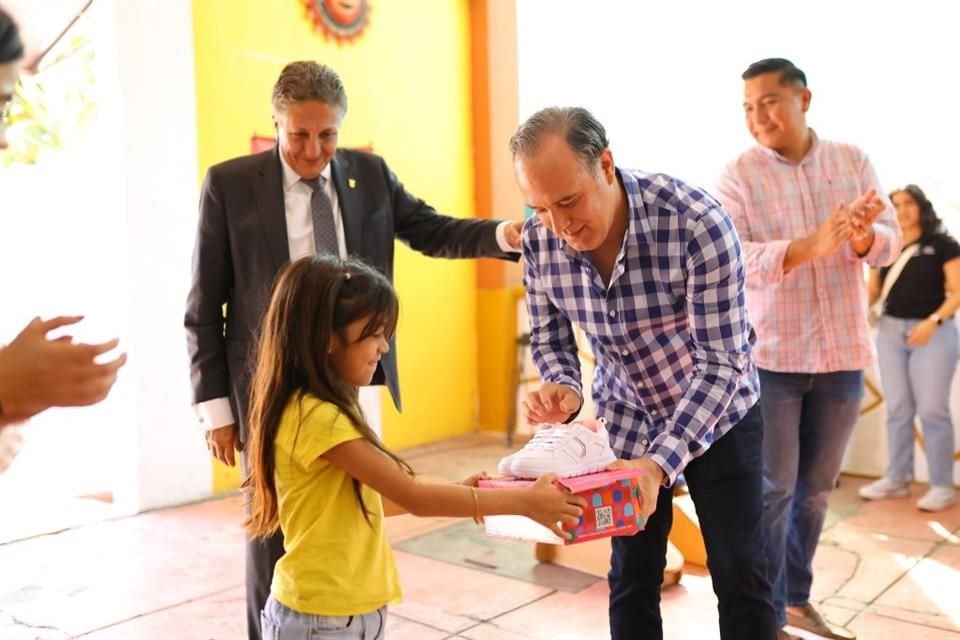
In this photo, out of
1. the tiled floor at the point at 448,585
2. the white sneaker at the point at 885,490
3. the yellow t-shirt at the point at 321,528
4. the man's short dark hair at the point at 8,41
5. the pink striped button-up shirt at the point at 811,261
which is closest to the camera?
the man's short dark hair at the point at 8,41

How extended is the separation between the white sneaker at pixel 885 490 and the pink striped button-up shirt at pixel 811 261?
216 cm

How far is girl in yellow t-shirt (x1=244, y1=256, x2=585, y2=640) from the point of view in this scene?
1.67 m

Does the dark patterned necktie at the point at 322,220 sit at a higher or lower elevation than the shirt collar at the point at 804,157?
lower

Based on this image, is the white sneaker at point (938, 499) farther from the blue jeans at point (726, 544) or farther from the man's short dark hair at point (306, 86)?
the man's short dark hair at point (306, 86)

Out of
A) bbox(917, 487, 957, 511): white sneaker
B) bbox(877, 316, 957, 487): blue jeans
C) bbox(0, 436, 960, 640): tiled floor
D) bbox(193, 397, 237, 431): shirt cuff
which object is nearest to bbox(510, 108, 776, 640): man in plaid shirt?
bbox(193, 397, 237, 431): shirt cuff

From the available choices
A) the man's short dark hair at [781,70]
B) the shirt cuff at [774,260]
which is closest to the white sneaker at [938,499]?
the shirt cuff at [774,260]

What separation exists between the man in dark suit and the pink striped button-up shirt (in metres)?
1.12

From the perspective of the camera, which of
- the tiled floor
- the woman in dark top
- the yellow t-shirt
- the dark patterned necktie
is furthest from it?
the woman in dark top

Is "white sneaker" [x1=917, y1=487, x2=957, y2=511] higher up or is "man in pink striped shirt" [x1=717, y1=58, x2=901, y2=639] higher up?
"man in pink striped shirt" [x1=717, y1=58, x2=901, y2=639]

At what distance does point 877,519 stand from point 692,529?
1.08m

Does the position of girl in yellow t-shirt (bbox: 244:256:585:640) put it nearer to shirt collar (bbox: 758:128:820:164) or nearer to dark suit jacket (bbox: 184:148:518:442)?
dark suit jacket (bbox: 184:148:518:442)

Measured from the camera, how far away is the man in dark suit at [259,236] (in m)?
2.39

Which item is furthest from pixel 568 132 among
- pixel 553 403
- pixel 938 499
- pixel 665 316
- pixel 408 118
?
pixel 408 118

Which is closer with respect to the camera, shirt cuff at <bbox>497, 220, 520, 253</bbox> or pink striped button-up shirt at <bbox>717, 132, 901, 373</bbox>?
shirt cuff at <bbox>497, 220, 520, 253</bbox>
